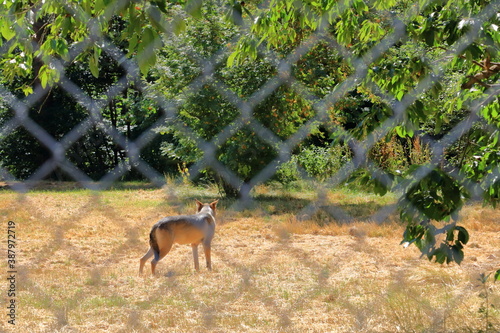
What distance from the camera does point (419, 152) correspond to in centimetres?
752

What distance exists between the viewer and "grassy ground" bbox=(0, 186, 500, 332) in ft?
8.19

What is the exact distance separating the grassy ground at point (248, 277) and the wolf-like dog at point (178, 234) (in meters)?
0.12

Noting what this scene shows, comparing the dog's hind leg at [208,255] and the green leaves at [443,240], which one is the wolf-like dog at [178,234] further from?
the green leaves at [443,240]

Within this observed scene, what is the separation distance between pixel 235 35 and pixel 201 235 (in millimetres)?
3280

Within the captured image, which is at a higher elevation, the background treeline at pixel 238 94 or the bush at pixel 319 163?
the background treeline at pixel 238 94

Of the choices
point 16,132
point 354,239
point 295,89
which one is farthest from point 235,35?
point 16,132

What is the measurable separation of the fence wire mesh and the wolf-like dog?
218 millimetres

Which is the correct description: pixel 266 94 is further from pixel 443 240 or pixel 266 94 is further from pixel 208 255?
pixel 443 240

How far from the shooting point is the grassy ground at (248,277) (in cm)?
250

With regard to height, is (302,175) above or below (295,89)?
below

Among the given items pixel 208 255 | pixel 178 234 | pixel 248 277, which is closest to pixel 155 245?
pixel 178 234

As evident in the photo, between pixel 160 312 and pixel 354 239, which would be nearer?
pixel 160 312

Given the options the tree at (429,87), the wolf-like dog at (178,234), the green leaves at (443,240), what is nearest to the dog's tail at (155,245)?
the wolf-like dog at (178,234)

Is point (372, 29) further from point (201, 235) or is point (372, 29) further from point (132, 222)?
point (132, 222)
